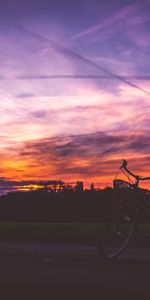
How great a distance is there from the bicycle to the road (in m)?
0.23

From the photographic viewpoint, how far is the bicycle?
1066cm

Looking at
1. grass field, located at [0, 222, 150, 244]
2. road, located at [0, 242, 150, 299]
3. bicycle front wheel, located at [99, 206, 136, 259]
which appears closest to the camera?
road, located at [0, 242, 150, 299]

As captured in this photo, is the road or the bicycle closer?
the road

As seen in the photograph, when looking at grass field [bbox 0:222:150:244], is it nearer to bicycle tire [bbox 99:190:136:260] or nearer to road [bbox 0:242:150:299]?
road [bbox 0:242:150:299]

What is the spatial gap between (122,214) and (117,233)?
1.05 ft

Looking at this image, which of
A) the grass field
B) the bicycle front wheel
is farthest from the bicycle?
the grass field

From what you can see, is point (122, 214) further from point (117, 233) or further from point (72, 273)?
point (72, 273)

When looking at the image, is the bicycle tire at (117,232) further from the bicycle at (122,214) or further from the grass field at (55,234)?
the grass field at (55,234)

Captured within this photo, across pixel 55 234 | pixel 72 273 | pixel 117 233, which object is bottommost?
pixel 72 273

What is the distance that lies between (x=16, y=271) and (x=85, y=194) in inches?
496

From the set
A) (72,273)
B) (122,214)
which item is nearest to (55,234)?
(122,214)

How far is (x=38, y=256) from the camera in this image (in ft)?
37.0

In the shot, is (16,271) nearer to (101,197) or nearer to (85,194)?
(101,197)

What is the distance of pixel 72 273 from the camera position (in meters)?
8.72
